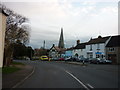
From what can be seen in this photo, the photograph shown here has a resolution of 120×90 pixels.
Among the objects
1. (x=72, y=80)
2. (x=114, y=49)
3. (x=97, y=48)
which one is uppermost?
(x=97, y=48)

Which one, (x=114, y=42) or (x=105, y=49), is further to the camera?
(x=105, y=49)

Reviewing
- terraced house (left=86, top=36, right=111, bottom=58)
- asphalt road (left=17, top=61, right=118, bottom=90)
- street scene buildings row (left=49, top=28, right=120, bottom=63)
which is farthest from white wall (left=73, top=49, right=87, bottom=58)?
asphalt road (left=17, top=61, right=118, bottom=90)

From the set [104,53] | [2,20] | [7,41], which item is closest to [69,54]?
[104,53]

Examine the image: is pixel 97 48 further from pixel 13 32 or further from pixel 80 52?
pixel 13 32

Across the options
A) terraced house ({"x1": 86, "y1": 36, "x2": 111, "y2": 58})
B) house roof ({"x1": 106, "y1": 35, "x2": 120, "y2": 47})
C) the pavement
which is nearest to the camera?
the pavement

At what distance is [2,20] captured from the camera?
76.0 ft

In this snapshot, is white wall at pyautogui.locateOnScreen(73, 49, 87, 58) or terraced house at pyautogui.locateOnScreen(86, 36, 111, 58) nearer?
terraced house at pyautogui.locateOnScreen(86, 36, 111, 58)

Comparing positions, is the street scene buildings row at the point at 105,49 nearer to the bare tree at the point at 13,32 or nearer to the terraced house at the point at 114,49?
the terraced house at the point at 114,49

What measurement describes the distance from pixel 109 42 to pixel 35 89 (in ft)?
164

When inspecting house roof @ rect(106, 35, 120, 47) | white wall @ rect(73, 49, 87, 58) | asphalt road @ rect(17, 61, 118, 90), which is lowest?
asphalt road @ rect(17, 61, 118, 90)

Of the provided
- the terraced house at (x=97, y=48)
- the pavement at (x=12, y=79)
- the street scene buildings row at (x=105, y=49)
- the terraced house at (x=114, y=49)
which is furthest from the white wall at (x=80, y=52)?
the pavement at (x=12, y=79)

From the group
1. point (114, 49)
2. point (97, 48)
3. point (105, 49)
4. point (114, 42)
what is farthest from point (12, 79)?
point (97, 48)

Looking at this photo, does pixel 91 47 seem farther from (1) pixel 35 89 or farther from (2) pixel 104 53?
Answer: (1) pixel 35 89

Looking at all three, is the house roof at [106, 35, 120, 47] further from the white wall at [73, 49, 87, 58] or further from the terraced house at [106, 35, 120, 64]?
the white wall at [73, 49, 87, 58]
